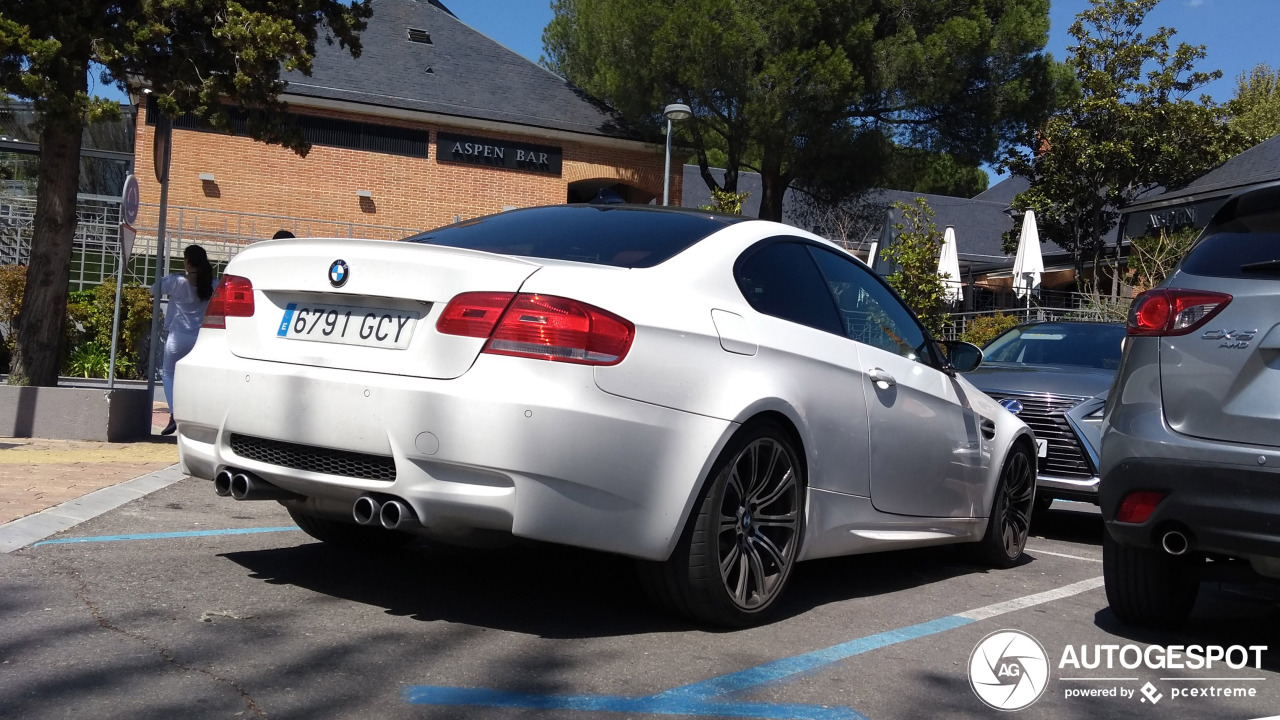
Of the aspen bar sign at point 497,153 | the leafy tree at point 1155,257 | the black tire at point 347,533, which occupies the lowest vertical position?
the black tire at point 347,533

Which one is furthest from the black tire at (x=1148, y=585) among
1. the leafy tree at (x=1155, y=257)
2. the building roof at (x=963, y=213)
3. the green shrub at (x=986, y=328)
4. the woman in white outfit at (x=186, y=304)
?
the building roof at (x=963, y=213)

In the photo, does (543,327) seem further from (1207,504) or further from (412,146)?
(412,146)

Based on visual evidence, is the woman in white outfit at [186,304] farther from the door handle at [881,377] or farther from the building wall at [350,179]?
the building wall at [350,179]

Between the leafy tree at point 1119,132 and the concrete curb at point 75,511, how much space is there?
1094 inches

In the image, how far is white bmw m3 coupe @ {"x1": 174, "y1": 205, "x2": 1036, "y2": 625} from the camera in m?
3.62

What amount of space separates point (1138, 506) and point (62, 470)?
19.4ft

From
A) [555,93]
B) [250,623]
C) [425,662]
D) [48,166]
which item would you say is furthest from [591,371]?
[555,93]

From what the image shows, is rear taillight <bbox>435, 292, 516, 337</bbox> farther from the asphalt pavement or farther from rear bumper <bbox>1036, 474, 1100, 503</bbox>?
rear bumper <bbox>1036, 474, 1100, 503</bbox>

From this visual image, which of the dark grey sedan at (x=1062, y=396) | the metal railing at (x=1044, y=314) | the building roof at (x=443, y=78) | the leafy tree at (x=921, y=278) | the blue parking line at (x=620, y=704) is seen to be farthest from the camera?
the building roof at (x=443, y=78)

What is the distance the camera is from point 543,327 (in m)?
3.64

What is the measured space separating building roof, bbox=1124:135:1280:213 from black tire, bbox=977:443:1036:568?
2434cm

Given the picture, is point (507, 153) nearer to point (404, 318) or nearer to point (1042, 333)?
point (1042, 333)

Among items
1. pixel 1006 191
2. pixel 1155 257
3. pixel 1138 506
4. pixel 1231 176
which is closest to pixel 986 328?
pixel 1155 257

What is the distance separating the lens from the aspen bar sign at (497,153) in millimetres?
28516
